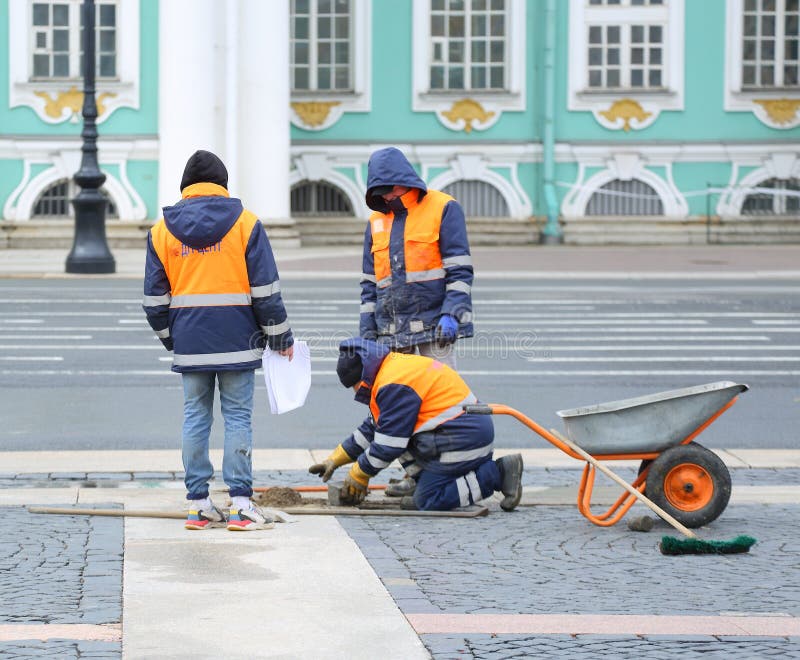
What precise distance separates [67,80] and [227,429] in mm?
25153

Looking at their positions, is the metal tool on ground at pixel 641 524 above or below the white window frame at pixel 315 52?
below

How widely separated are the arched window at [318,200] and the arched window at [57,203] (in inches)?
139

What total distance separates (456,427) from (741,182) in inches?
1012

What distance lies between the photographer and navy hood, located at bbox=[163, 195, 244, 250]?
25.7ft

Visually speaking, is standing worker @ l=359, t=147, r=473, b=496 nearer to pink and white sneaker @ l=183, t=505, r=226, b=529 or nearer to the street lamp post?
pink and white sneaker @ l=183, t=505, r=226, b=529

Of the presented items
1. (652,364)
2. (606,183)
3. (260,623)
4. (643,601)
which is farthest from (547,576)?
(606,183)

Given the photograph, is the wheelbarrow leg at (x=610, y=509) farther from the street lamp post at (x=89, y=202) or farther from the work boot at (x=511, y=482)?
the street lamp post at (x=89, y=202)

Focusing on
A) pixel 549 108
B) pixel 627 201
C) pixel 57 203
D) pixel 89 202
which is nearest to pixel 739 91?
pixel 627 201

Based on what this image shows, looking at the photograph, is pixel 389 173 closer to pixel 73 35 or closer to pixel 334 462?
pixel 334 462

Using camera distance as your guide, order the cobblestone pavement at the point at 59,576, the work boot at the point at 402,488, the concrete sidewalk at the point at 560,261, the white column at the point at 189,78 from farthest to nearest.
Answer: the white column at the point at 189,78, the concrete sidewalk at the point at 560,261, the work boot at the point at 402,488, the cobblestone pavement at the point at 59,576

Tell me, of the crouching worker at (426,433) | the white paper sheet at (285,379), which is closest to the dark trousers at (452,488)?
the crouching worker at (426,433)

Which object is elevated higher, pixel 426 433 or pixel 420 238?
pixel 420 238

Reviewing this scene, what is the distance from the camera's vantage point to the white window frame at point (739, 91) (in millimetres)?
32969

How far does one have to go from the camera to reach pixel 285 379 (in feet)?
27.0
